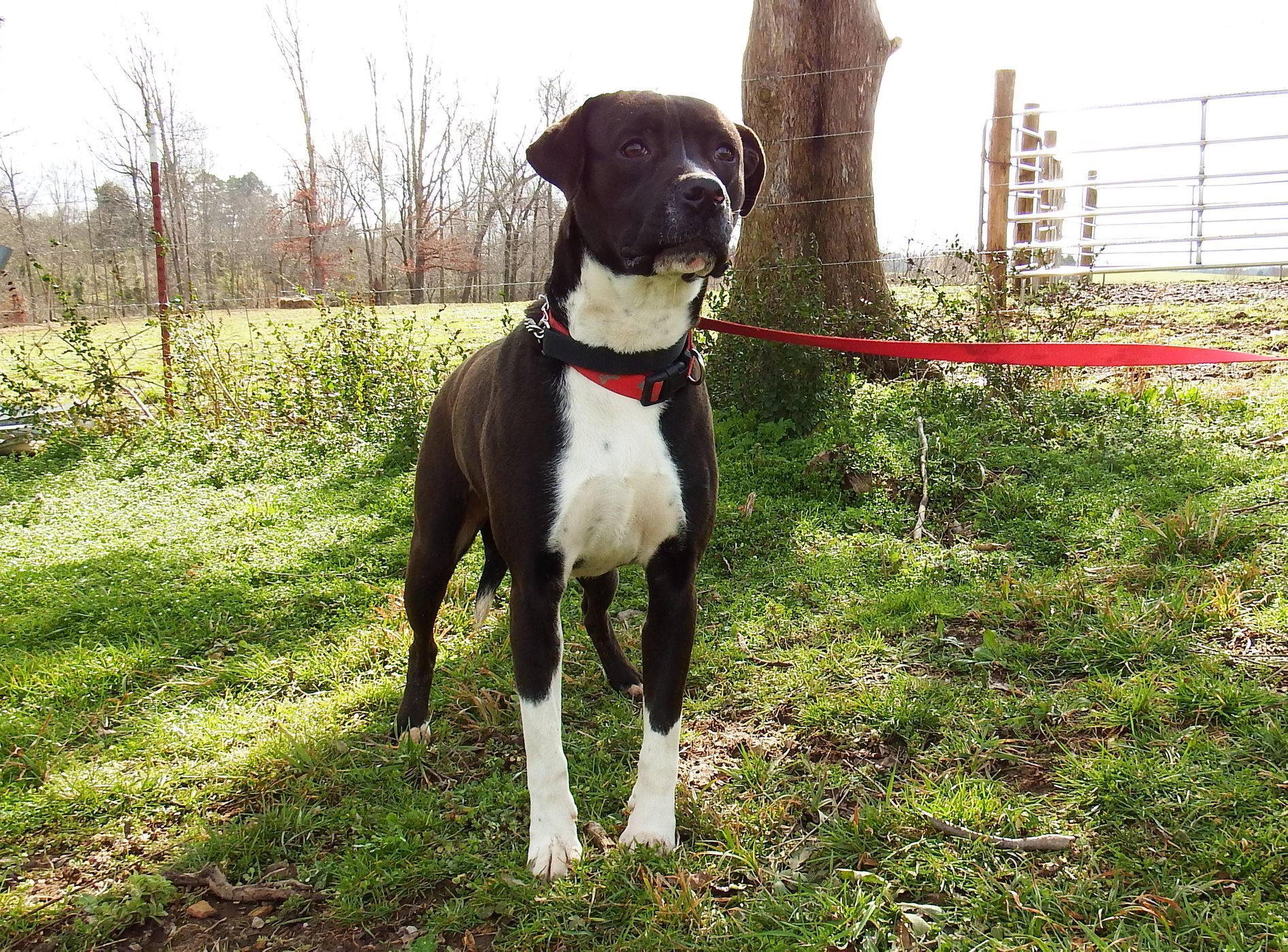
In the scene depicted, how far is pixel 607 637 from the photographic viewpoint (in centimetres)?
324

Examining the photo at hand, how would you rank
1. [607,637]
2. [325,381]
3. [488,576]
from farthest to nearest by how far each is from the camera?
[325,381] < [607,637] < [488,576]

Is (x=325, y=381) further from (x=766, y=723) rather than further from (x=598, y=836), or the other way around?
(x=598, y=836)

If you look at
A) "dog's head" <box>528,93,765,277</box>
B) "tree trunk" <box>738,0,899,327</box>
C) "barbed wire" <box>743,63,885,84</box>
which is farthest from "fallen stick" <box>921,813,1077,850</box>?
"barbed wire" <box>743,63,885,84</box>

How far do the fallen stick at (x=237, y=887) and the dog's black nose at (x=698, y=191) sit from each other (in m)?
1.91

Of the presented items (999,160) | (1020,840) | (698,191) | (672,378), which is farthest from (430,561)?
(999,160)

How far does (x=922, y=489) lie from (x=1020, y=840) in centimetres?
263

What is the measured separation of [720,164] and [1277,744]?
82.4 inches

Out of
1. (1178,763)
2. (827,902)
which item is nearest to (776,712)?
(827,902)

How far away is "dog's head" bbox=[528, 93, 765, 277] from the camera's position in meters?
2.21

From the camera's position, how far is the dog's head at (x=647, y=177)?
221cm

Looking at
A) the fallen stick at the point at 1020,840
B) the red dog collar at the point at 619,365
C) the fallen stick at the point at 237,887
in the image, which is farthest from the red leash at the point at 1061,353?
the fallen stick at the point at 237,887

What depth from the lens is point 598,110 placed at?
95.5 inches

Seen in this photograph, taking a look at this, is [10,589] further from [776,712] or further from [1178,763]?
[1178,763]

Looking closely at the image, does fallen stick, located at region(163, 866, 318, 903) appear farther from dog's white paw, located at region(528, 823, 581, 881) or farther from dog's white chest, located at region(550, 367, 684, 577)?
dog's white chest, located at region(550, 367, 684, 577)
